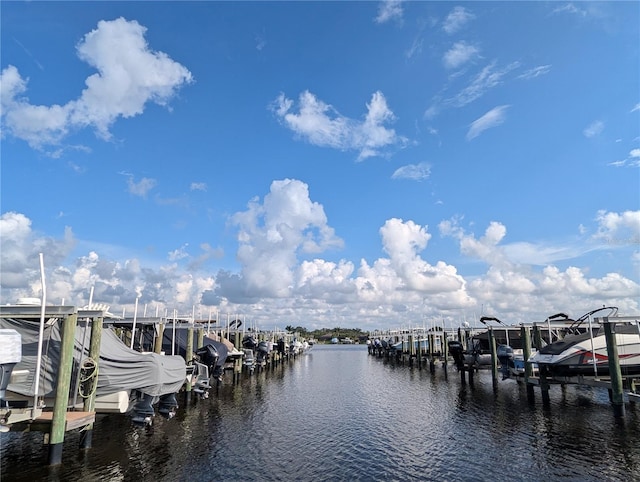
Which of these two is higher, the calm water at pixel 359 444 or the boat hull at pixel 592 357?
the boat hull at pixel 592 357

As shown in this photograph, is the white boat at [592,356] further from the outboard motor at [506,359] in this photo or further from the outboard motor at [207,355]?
the outboard motor at [207,355]

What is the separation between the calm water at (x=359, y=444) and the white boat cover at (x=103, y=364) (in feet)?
6.30

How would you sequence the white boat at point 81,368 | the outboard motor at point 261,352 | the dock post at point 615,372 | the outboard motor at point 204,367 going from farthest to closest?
1. the outboard motor at point 261,352
2. the outboard motor at point 204,367
3. the dock post at point 615,372
4. the white boat at point 81,368

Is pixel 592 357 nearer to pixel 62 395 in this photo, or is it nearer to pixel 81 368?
pixel 81 368

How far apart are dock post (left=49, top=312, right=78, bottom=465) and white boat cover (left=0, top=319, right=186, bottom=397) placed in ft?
2.68

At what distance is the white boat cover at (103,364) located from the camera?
1214 centimetres

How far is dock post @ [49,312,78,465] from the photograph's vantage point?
36.7 feet

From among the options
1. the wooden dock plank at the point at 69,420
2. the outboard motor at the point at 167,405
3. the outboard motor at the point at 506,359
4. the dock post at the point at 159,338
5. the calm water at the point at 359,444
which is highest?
the dock post at the point at 159,338

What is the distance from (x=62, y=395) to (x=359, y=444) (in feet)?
31.6

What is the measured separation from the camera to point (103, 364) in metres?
13.7

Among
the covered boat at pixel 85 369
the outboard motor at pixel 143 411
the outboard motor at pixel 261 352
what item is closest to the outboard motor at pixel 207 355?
the covered boat at pixel 85 369

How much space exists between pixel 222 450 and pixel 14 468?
18.8 ft

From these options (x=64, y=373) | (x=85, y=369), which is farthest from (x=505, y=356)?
(x=64, y=373)

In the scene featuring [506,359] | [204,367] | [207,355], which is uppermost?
[207,355]
